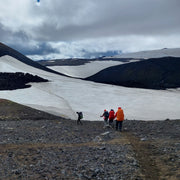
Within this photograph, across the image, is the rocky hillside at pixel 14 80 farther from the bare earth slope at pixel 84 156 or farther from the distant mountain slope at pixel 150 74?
the bare earth slope at pixel 84 156

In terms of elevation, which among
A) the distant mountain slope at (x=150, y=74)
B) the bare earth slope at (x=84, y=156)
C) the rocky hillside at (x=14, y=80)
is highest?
the distant mountain slope at (x=150, y=74)

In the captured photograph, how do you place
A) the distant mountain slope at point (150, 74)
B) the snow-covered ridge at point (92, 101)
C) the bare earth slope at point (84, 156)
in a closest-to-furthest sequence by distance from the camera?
the bare earth slope at point (84, 156) < the snow-covered ridge at point (92, 101) < the distant mountain slope at point (150, 74)

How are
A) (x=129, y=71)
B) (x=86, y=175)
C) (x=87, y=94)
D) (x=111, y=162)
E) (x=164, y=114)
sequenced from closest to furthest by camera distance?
(x=86, y=175) → (x=111, y=162) → (x=164, y=114) → (x=87, y=94) → (x=129, y=71)

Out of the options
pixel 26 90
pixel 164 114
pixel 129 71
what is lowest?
pixel 164 114

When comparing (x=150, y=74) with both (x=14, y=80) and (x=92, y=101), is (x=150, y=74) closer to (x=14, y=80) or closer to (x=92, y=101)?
(x=92, y=101)

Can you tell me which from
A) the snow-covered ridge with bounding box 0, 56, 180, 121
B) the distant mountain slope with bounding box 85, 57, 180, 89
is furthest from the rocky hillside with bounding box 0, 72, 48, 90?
the distant mountain slope with bounding box 85, 57, 180, 89

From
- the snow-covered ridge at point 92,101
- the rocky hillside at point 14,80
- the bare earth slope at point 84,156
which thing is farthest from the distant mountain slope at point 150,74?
the bare earth slope at point 84,156

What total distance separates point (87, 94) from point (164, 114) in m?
21.9

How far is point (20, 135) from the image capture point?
43.6 ft

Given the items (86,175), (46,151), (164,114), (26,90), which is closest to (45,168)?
(86,175)

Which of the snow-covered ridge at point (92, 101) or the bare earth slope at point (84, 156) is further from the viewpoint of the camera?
the snow-covered ridge at point (92, 101)

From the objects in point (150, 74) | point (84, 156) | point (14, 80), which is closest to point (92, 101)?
point (14, 80)

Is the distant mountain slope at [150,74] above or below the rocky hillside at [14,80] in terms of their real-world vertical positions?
above

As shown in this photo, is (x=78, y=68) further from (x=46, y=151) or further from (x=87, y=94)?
(x=46, y=151)
